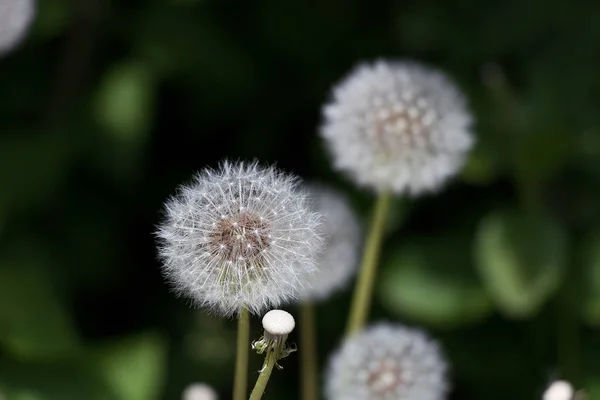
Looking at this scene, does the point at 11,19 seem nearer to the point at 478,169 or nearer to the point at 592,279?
the point at 478,169

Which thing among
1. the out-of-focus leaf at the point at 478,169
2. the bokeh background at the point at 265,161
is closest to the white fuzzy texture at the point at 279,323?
the bokeh background at the point at 265,161

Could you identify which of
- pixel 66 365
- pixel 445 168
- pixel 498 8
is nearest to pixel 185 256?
pixel 445 168

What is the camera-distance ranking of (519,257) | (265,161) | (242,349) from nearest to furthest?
(242,349) < (519,257) < (265,161)

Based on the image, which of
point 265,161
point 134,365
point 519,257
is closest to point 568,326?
point 519,257

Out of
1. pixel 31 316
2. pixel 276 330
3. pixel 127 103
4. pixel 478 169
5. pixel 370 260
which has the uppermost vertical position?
pixel 127 103

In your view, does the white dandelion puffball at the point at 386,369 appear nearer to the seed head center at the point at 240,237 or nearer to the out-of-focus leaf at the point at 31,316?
→ the seed head center at the point at 240,237

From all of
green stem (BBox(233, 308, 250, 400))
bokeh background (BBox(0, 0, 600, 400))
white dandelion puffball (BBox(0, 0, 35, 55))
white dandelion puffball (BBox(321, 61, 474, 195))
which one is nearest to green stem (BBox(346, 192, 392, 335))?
white dandelion puffball (BBox(321, 61, 474, 195))

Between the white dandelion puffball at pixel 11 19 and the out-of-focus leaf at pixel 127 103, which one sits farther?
the out-of-focus leaf at pixel 127 103
